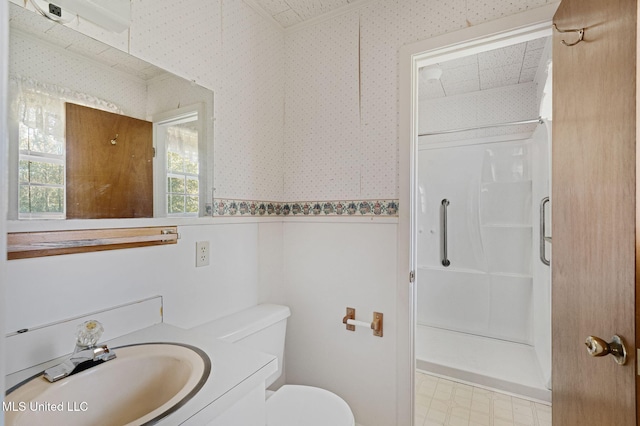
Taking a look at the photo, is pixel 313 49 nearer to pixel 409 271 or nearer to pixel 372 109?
pixel 372 109

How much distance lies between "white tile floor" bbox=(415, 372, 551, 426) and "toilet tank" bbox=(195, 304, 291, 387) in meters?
0.94

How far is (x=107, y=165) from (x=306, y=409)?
121 centimetres

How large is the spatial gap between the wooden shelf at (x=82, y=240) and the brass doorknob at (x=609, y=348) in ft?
4.62

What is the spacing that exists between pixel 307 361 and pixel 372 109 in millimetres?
1430

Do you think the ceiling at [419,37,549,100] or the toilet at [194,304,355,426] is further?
the ceiling at [419,37,549,100]

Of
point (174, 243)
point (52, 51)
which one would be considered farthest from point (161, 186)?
point (52, 51)

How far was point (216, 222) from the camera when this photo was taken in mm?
1453

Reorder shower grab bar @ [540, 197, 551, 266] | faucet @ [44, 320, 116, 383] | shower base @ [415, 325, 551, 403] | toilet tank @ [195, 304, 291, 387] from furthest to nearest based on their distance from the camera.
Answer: shower grab bar @ [540, 197, 551, 266]
shower base @ [415, 325, 551, 403]
toilet tank @ [195, 304, 291, 387]
faucet @ [44, 320, 116, 383]

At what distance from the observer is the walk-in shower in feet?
7.51

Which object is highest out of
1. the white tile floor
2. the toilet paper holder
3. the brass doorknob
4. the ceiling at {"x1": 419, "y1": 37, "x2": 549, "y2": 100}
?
the ceiling at {"x1": 419, "y1": 37, "x2": 549, "y2": 100}

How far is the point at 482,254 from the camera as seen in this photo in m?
2.85

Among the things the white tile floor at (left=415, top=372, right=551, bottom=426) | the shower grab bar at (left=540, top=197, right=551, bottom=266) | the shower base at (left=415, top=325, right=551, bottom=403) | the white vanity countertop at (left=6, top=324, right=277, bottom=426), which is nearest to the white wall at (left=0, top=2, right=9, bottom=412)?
the white vanity countertop at (left=6, top=324, right=277, bottom=426)

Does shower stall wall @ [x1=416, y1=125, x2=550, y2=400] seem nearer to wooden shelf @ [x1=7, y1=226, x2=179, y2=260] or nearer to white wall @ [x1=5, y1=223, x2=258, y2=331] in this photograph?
white wall @ [x1=5, y1=223, x2=258, y2=331]

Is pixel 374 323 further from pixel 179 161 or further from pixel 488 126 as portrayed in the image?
pixel 488 126
